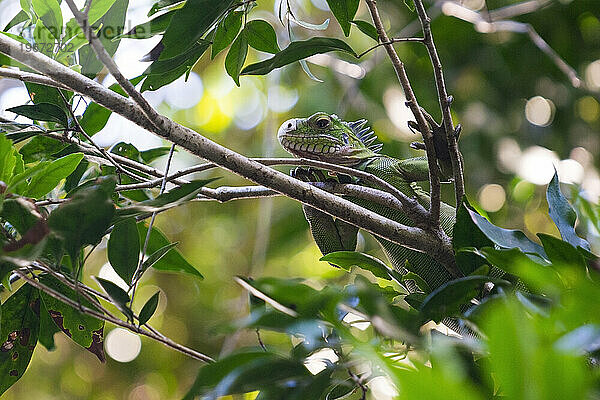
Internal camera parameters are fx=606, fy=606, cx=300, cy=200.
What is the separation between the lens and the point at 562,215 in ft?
2.37

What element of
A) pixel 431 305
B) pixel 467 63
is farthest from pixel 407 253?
pixel 467 63

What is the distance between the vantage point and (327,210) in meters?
0.71

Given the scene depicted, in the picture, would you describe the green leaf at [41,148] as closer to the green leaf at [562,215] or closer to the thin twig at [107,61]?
the thin twig at [107,61]

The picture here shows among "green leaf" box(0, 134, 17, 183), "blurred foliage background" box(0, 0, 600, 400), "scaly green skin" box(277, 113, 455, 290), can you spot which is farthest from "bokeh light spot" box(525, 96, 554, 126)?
"green leaf" box(0, 134, 17, 183)

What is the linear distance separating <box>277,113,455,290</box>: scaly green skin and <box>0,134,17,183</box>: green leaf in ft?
1.42

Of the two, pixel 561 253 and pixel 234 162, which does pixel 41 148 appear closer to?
pixel 234 162

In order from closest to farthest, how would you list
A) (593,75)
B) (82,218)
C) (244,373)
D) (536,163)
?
(244,373)
(82,218)
(536,163)
(593,75)

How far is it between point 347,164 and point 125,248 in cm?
51

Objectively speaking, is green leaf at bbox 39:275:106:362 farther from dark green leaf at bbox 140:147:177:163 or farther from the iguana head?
the iguana head

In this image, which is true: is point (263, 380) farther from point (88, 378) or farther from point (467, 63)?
point (88, 378)

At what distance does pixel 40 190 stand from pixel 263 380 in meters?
0.38

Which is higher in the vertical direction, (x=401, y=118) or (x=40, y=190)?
(x=40, y=190)

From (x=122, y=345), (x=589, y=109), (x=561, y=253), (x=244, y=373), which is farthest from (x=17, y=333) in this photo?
(x=589, y=109)

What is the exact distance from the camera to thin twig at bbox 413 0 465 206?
69cm
